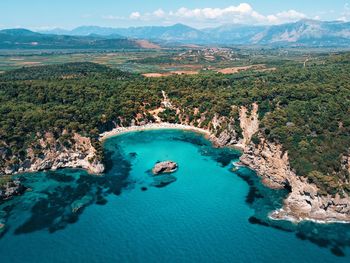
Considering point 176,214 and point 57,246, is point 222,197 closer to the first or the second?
point 176,214

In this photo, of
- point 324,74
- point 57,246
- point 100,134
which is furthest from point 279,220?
point 324,74

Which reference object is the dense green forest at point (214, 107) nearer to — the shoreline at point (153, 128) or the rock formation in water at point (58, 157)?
the rock formation in water at point (58, 157)

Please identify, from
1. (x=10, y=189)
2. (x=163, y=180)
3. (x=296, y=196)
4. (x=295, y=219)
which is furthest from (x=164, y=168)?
(x=10, y=189)

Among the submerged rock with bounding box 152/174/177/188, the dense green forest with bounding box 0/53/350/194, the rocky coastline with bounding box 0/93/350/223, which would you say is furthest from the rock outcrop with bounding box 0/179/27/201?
the submerged rock with bounding box 152/174/177/188

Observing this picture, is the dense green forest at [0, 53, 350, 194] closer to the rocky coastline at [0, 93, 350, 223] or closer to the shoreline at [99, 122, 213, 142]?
the rocky coastline at [0, 93, 350, 223]

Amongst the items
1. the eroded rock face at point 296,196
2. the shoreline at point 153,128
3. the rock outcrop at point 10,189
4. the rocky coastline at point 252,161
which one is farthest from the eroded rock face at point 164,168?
the rock outcrop at point 10,189

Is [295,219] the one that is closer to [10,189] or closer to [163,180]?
[163,180]
